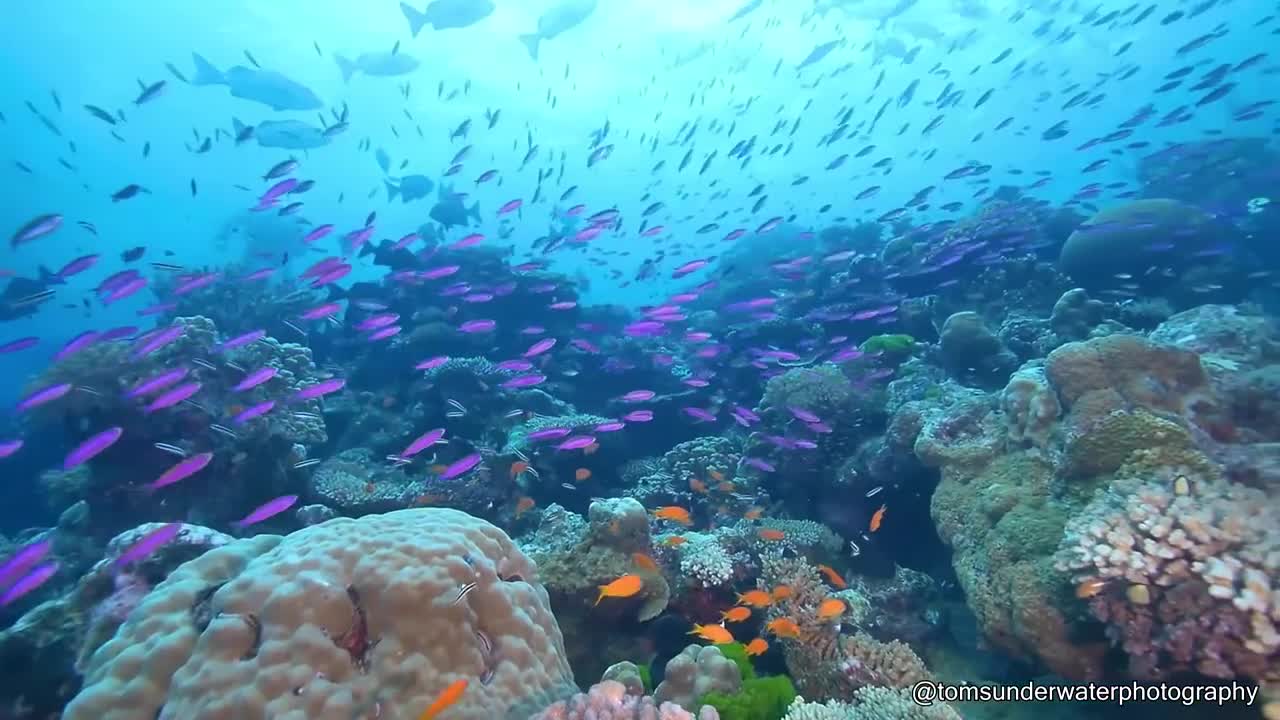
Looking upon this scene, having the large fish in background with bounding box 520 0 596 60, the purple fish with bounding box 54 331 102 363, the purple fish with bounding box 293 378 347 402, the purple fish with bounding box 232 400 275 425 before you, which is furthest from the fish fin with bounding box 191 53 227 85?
the purple fish with bounding box 232 400 275 425

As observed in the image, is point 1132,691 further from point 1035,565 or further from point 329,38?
point 329,38

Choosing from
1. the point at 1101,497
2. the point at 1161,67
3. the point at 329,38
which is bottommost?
the point at 1101,497

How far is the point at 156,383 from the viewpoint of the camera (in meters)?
7.64

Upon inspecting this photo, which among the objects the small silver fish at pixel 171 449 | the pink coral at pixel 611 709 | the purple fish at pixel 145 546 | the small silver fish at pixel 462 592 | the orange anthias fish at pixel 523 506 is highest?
the small silver fish at pixel 171 449

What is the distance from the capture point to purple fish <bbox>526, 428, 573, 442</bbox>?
9.22 metres

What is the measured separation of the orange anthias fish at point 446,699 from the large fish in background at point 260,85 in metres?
29.4

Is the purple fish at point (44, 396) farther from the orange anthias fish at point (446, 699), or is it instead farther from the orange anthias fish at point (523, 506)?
the orange anthias fish at point (446, 699)

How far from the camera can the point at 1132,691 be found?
13.7 feet

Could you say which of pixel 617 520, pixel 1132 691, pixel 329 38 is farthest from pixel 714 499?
pixel 329 38

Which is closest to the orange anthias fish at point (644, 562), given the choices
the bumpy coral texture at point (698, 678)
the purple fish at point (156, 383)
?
the bumpy coral texture at point (698, 678)

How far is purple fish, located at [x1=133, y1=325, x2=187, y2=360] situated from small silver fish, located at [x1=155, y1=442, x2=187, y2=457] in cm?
155

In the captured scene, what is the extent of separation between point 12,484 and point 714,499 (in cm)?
1830

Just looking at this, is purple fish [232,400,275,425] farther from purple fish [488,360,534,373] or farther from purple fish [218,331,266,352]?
purple fish [488,360,534,373]

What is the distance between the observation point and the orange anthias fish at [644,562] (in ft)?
18.1
